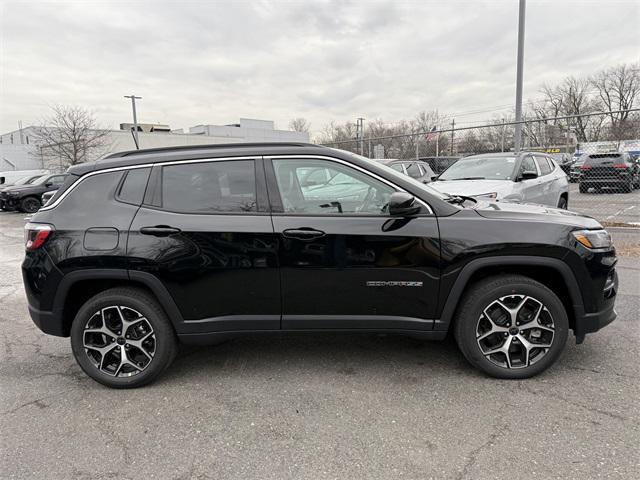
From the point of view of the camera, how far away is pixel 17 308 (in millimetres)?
5348

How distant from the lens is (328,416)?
113 inches

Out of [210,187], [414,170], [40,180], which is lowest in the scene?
[210,187]

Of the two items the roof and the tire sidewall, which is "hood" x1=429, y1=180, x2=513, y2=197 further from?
the roof

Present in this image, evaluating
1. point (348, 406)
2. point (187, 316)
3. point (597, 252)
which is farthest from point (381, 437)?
point (597, 252)

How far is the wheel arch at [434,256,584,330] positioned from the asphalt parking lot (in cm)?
51

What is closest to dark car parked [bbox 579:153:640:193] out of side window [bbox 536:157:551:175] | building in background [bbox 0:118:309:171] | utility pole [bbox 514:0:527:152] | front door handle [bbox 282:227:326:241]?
utility pole [bbox 514:0:527:152]

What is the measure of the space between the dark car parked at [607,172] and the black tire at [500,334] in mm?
15573

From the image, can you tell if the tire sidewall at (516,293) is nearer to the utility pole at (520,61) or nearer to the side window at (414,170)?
the side window at (414,170)

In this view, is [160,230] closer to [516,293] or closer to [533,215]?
[516,293]

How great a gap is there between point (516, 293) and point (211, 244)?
2200mm

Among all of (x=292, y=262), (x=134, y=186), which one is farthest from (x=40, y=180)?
(x=292, y=262)

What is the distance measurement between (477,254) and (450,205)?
1.35 feet

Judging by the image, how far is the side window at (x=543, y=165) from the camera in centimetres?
890

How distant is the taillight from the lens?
3231 mm
